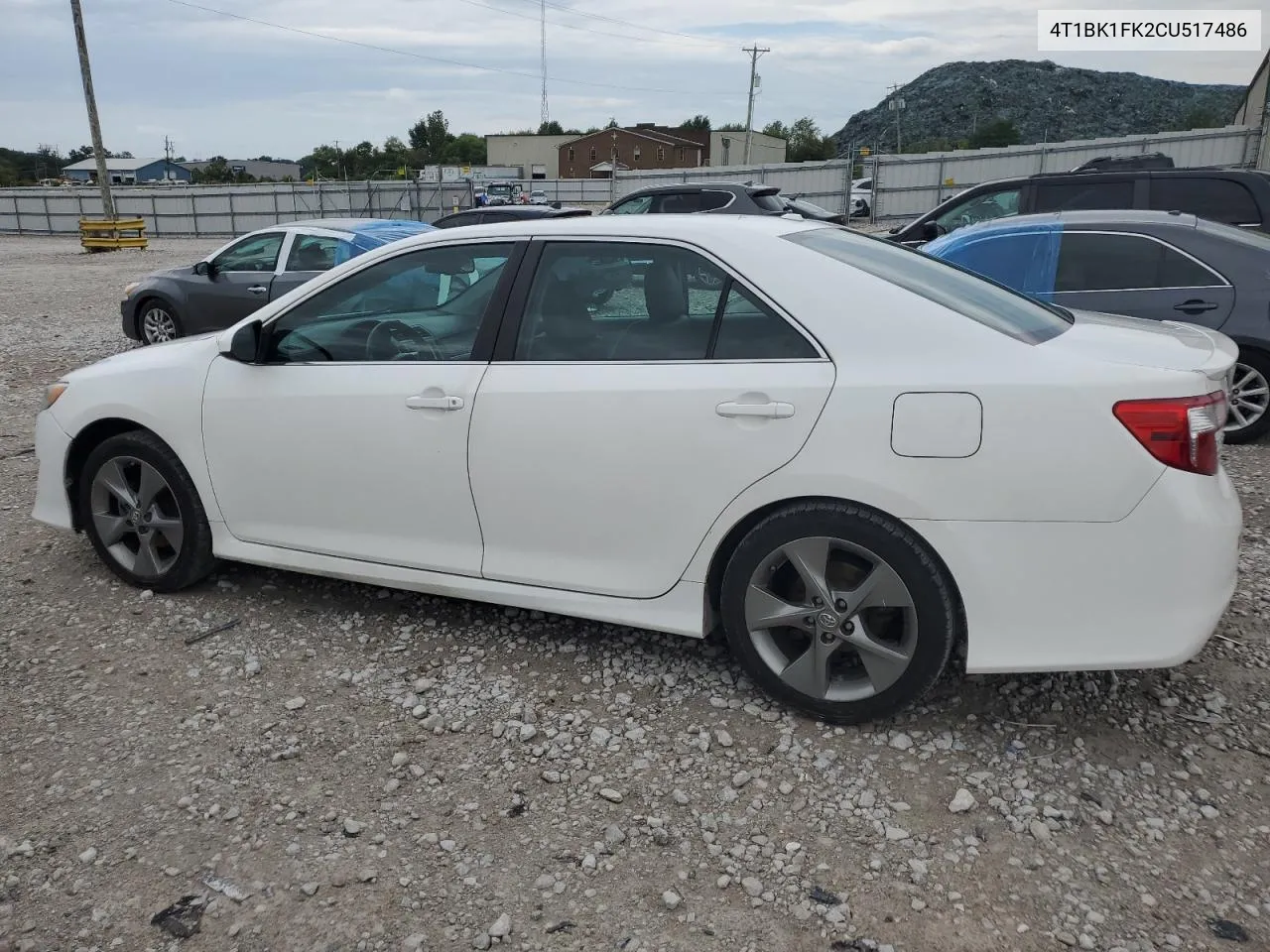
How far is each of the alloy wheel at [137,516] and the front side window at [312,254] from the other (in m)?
5.88

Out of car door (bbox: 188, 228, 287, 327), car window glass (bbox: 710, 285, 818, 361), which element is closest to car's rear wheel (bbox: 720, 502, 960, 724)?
car window glass (bbox: 710, 285, 818, 361)

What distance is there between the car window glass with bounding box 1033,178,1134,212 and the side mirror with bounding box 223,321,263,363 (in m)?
7.67

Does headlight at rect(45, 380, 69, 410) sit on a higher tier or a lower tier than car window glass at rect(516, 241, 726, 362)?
lower

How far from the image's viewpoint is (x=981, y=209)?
1009 centimetres

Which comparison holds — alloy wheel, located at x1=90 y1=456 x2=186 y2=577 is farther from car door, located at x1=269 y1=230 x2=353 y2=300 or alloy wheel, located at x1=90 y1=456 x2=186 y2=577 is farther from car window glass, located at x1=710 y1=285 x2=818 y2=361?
car door, located at x1=269 y1=230 x2=353 y2=300

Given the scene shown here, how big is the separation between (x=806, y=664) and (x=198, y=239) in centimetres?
3992

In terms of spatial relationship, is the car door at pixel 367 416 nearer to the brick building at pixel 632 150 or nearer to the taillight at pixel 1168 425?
the taillight at pixel 1168 425

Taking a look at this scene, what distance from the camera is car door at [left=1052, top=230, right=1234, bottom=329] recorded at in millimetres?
6426

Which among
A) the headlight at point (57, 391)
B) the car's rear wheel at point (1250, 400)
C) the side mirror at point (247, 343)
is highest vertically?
the side mirror at point (247, 343)

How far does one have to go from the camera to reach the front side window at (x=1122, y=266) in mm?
6484

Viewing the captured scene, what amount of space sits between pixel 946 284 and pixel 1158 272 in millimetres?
3968

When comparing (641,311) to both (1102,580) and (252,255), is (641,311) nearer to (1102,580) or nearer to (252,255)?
(1102,580)

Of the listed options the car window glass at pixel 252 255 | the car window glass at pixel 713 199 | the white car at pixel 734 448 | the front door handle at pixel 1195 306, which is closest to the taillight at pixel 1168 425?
the white car at pixel 734 448

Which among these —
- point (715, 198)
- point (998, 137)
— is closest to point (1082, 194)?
point (715, 198)
